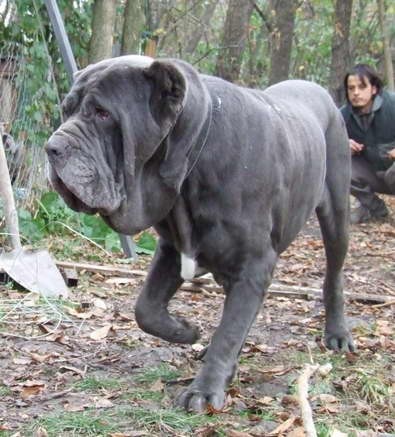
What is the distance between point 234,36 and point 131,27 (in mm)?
3913

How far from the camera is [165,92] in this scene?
10.8 feet

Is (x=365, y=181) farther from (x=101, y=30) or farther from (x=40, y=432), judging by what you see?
(x=40, y=432)

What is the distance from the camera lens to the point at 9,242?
20.6 feet

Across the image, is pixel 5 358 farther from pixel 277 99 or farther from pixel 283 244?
pixel 277 99

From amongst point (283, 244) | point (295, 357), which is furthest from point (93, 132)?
point (295, 357)

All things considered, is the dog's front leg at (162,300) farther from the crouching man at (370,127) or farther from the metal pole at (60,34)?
the crouching man at (370,127)

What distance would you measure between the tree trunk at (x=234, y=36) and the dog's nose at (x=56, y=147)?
10156 mm

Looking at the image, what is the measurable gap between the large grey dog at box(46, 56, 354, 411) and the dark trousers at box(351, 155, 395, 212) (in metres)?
5.33

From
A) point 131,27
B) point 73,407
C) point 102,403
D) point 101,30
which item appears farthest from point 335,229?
point 131,27

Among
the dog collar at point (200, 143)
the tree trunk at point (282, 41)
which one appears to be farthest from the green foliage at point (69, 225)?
the tree trunk at point (282, 41)

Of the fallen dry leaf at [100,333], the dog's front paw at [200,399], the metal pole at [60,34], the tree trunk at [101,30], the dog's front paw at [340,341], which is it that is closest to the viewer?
the dog's front paw at [200,399]

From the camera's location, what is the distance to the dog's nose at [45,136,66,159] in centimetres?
315

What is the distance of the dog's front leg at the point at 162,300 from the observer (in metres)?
4.00

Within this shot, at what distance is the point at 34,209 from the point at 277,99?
3.52 meters
